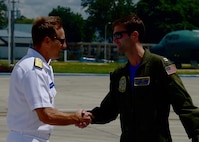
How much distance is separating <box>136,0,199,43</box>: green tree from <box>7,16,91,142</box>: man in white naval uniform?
103190mm

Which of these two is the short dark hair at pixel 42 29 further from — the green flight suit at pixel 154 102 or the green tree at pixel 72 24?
the green tree at pixel 72 24

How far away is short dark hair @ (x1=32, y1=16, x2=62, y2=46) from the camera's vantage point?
4508 millimetres

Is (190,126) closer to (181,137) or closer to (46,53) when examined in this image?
(46,53)

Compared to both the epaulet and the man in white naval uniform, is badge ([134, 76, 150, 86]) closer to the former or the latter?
the man in white naval uniform

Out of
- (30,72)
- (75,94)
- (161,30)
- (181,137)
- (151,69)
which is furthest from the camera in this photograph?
(161,30)

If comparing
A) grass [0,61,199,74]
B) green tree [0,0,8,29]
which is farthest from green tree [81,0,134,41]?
grass [0,61,199,74]

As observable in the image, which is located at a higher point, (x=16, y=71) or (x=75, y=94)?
(x=16, y=71)

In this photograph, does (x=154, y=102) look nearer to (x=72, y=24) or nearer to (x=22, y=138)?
(x=22, y=138)

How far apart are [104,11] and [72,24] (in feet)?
74.9

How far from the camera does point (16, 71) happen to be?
4.40 metres

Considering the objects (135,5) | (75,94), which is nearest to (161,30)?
(135,5)

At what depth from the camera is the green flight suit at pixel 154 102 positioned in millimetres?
4535

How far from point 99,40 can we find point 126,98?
138997 mm

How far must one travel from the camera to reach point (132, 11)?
4481 inches
